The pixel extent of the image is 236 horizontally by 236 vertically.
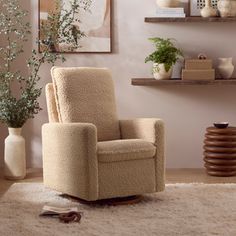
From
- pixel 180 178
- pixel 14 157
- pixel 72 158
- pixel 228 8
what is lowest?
pixel 180 178

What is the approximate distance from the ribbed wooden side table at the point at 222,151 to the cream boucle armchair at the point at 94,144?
102 cm

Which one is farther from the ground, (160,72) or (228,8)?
(228,8)

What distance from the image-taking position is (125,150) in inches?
165

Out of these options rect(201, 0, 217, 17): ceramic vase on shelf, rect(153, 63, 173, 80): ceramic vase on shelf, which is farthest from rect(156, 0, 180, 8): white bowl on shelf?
rect(153, 63, 173, 80): ceramic vase on shelf

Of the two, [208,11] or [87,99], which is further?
[208,11]

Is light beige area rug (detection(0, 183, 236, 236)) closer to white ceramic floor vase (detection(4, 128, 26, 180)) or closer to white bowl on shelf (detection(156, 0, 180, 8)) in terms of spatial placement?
white ceramic floor vase (detection(4, 128, 26, 180))

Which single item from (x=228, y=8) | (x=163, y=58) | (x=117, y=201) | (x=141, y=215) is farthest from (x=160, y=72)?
(x=141, y=215)

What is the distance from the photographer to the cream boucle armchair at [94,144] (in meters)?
4.12

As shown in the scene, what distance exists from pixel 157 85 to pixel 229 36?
775 mm

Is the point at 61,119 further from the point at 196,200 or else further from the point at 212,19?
the point at 212,19

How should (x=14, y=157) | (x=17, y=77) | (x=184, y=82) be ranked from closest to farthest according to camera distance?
(x=14, y=157) → (x=184, y=82) → (x=17, y=77)

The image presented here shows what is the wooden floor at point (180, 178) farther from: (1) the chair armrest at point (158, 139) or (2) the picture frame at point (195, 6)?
(2) the picture frame at point (195, 6)

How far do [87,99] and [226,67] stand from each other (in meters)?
1.53

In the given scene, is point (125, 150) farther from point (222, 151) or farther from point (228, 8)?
point (228, 8)
